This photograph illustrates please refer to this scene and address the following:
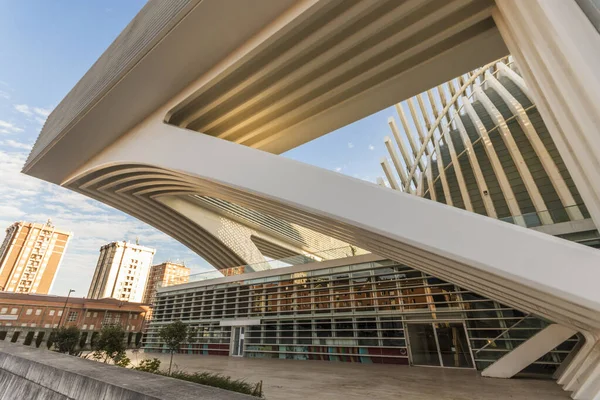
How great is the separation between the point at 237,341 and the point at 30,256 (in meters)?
87.2

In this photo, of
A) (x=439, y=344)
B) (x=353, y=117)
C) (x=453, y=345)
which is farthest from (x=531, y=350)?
(x=353, y=117)

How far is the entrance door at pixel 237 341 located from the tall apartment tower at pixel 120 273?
7876cm

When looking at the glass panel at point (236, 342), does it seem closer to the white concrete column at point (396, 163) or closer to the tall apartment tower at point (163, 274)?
the white concrete column at point (396, 163)

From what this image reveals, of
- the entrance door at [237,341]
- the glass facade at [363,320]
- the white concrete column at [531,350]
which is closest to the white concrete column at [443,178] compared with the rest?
the glass facade at [363,320]

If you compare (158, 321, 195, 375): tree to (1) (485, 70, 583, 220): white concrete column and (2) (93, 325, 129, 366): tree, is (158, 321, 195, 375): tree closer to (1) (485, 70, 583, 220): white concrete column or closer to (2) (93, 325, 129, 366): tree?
(2) (93, 325, 129, 366): tree

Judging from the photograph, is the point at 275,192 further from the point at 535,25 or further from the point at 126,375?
the point at 535,25

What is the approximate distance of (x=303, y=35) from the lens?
8.28 meters

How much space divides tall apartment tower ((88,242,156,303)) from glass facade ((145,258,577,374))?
76724 millimetres

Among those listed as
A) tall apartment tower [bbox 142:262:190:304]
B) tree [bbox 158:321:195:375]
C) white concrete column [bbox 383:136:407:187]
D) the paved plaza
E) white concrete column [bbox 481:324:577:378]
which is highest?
tall apartment tower [bbox 142:262:190:304]

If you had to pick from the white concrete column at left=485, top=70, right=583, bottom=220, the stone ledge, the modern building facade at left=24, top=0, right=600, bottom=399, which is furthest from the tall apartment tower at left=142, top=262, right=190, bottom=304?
the stone ledge

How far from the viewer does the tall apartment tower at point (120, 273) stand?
81.9 meters

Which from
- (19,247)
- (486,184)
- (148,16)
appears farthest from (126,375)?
(19,247)

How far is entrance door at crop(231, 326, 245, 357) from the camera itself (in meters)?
18.9

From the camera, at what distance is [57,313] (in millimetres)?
41188
